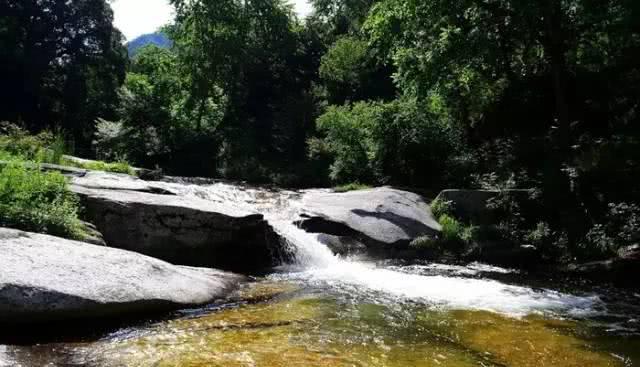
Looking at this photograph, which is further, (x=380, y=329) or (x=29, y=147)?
(x=29, y=147)

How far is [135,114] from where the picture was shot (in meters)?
28.9

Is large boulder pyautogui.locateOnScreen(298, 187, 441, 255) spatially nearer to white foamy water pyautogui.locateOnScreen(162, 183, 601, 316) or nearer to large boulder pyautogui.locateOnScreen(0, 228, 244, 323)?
white foamy water pyautogui.locateOnScreen(162, 183, 601, 316)

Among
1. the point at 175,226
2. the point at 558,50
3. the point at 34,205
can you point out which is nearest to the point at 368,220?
the point at 175,226

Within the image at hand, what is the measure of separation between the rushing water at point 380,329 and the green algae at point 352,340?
0.5 inches

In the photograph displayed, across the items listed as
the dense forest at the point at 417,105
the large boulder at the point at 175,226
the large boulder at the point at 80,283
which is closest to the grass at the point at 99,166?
the large boulder at the point at 175,226

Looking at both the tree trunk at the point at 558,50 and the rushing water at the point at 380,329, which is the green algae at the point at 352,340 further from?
the tree trunk at the point at 558,50

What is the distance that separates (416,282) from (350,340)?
3844mm

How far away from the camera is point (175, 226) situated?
10172 millimetres

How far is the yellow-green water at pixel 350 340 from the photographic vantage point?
5.37 m

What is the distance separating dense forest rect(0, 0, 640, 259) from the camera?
13797 millimetres

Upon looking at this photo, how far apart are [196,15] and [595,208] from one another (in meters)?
25.1

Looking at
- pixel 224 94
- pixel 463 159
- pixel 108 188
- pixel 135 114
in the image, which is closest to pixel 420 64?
pixel 463 159

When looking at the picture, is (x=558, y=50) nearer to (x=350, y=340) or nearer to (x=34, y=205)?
(x=350, y=340)

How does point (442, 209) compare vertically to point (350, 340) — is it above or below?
above
